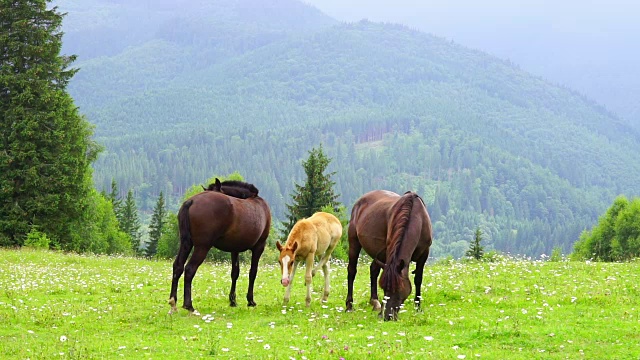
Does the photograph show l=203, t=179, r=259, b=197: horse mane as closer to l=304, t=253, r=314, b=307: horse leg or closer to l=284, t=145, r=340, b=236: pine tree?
l=304, t=253, r=314, b=307: horse leg

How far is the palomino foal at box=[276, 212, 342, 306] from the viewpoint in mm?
15867

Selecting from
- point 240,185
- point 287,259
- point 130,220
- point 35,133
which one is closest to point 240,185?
point 240,185

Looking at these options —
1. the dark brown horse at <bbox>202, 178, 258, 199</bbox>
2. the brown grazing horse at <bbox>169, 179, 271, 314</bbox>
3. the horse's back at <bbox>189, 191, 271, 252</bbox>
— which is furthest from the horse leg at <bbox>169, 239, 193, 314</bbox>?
the dark brown horse at <bbox>202, 178, 258, 199</bbox>

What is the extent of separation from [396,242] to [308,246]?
3.09 m

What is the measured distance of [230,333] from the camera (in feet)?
43.0

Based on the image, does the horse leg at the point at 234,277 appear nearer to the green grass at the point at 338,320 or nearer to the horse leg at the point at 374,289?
the green grass at the point at 338,320

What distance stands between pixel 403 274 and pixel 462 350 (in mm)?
2953

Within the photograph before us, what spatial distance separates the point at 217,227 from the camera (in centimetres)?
1589

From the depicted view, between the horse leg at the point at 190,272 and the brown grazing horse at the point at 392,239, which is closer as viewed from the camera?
the brown grazing horse at the point at 392,239

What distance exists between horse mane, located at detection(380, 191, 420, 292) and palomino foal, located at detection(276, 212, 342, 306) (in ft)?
8.47

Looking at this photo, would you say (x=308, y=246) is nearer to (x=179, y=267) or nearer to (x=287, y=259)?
(x=287, y=259)

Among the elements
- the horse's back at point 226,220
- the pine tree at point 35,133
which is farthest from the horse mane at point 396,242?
the pine tree at point 35,133

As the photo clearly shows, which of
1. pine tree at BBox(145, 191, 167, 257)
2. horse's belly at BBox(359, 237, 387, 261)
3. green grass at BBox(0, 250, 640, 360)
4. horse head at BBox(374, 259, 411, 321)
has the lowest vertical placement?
pine tree at BBox(145, 191, 167, 257)

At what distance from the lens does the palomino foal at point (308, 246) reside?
52.1 feet
